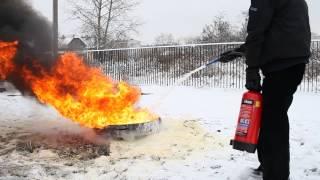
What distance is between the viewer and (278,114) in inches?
161

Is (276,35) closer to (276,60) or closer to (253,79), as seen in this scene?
(276,60)

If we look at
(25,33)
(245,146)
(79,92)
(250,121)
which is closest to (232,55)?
(250,121)

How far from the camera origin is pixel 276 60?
401cm

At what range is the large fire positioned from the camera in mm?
7691

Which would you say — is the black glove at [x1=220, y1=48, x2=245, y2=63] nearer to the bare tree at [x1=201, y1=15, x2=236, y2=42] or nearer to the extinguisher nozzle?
the extinguisher nozzle

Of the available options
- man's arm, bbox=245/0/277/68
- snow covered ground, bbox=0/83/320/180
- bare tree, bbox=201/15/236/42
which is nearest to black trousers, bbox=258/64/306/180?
man's arm, bbox=245/0/277/68

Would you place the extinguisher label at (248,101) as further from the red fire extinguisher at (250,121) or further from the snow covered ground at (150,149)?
the snow covered ground at (150,149)

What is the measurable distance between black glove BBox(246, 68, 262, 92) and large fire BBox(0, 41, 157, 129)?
3.66 m

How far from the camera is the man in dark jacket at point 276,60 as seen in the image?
397 centimetres

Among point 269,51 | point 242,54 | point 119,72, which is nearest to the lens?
point 269,51

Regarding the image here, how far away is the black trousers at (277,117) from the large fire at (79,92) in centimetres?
365

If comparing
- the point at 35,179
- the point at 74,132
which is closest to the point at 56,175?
the point at 35,179

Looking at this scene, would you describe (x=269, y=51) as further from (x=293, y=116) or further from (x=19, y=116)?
(x=19, y=116)

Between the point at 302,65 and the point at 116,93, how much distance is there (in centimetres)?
458
